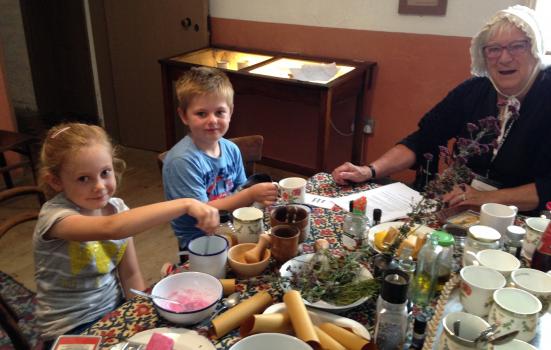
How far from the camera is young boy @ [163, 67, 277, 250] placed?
5.05 ft

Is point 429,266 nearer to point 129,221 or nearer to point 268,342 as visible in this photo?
point 268,342

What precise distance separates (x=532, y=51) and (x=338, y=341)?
1.35 metres

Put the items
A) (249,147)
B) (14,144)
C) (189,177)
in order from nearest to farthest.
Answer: (189,177)
(249,147)
(14,144)

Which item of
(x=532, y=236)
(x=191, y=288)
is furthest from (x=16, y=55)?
(x=532, y=236)

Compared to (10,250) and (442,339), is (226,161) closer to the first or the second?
(442,339)

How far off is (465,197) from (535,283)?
1.85 ft

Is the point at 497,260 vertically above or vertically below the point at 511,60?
below

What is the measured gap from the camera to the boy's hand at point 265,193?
4.95 ft

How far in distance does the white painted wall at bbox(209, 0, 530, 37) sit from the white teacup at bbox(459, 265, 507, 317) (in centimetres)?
219

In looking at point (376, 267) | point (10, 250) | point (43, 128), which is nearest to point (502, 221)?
point (376, 267)

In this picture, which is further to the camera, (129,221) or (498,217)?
(498,217)

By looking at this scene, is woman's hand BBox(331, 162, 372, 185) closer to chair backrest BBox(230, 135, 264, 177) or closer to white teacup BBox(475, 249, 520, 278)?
chair backrest BBox(230, 135, 264, 177)

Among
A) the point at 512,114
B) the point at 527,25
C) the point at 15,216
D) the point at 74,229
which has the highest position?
the point at 527,25

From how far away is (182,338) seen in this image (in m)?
0.98
